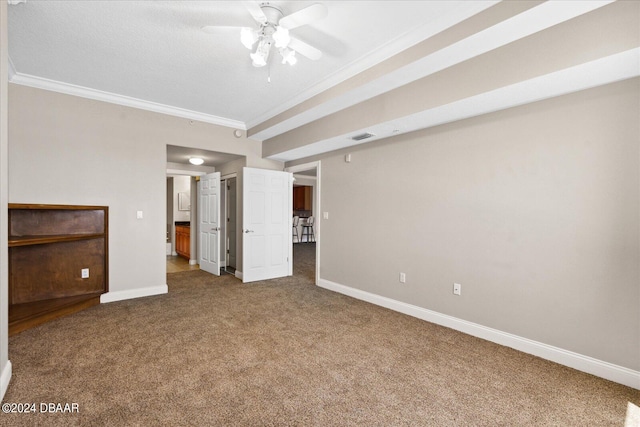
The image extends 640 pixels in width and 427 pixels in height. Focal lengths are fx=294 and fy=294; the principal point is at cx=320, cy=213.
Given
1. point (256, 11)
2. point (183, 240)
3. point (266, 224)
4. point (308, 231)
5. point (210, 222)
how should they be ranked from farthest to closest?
point (308, 231), point (183, 240), point (210, 222), point (266, 224), point (256, 11)

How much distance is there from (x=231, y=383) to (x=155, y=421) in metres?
0.51

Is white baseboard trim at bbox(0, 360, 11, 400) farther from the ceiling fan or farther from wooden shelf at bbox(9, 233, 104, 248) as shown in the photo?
the ceiling fan

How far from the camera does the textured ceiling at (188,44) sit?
2.21 metres

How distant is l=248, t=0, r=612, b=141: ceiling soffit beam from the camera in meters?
1.86

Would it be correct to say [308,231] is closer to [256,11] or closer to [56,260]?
[56,260]

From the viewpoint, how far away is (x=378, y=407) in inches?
73.1

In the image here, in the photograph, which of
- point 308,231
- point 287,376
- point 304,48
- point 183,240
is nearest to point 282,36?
point 304,48

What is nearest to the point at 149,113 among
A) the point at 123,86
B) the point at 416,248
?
the point at 123,86

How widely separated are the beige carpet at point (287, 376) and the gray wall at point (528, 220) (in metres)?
0.38

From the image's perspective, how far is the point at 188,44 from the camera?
2.67 m

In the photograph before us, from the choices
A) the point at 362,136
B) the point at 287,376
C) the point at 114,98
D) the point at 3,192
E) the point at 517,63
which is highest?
the point at 114,98

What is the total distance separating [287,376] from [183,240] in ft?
20.7

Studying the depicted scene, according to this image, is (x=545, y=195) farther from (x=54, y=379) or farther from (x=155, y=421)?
(x=54, y=379)

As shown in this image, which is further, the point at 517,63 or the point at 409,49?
the point at 409,49
